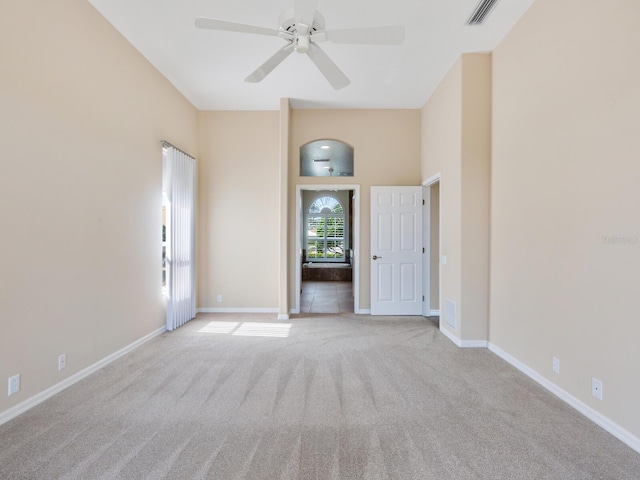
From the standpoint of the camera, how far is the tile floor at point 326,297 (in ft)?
17.6

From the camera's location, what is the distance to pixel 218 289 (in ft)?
16.4

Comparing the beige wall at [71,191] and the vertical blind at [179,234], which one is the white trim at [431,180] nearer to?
the vertical blind at [179,234]

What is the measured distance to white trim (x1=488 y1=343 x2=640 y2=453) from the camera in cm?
183

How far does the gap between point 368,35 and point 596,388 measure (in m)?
2.95

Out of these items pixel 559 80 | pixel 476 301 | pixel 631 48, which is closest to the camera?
pixel 631 48

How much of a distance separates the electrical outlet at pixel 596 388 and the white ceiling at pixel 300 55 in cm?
313

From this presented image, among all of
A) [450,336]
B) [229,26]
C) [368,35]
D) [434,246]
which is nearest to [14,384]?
[229,26]

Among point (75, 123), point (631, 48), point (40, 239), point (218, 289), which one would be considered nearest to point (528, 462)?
point (631, 48)

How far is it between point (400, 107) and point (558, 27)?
104 inches

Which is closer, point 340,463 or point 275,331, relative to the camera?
point 340,463

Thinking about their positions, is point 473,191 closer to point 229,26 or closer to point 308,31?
point 308,31

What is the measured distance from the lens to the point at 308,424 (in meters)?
2.03

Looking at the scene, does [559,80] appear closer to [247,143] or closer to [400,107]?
[400,107]

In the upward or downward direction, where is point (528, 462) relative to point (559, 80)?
downward
